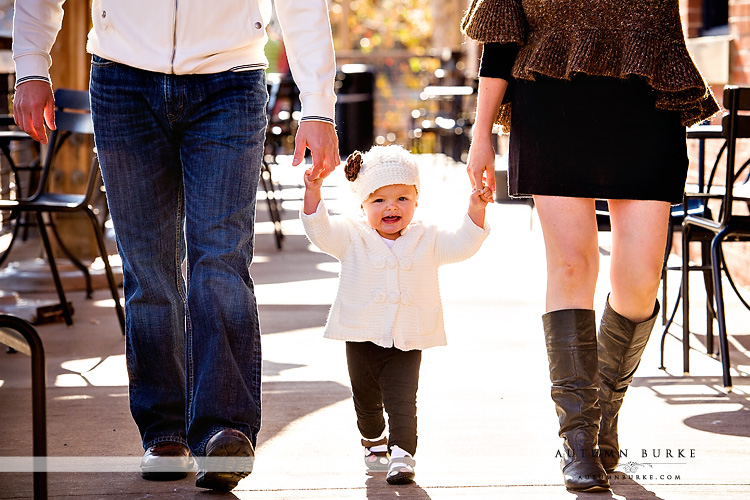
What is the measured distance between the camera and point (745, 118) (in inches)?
152

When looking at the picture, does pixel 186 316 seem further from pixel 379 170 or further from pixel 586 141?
pixel 586 141

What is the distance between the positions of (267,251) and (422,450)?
4.62 metres

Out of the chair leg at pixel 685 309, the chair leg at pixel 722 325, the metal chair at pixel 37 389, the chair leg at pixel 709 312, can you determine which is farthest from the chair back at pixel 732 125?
the metal chair at pixel 37 389

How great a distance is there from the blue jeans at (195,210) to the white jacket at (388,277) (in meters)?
0.22

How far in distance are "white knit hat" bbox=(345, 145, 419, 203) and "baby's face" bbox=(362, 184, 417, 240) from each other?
23 mm

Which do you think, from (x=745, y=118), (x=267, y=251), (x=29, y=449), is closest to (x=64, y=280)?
(x=267, y=251)

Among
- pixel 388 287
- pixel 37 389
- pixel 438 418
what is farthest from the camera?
pixel 438 418

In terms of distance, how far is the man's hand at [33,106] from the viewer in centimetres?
278

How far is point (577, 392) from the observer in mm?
2764

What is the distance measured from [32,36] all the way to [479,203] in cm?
122

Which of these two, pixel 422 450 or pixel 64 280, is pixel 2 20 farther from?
pixel 422 450

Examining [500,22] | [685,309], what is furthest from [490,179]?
[685,309]

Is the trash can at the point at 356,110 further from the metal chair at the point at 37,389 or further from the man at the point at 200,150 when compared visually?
the metal chair at the point at 37,389

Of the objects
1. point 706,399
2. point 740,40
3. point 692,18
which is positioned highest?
point 692,18
